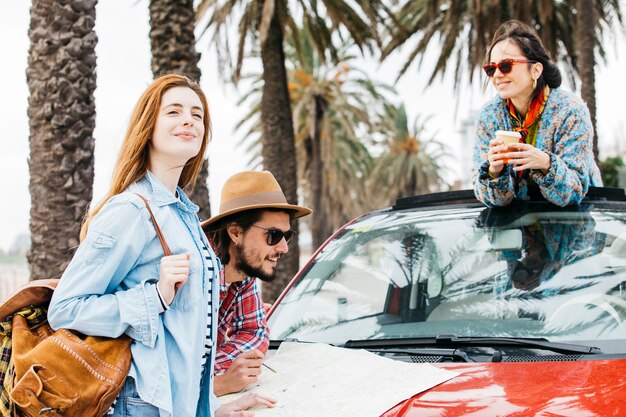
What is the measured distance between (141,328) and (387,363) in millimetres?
864

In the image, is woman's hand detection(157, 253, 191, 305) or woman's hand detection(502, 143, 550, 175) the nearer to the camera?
woman's hand detection(157, 253, 191, 305)

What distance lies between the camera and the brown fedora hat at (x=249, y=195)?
298 cm

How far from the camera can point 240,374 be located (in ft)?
8.86

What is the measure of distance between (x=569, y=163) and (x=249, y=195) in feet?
4.74

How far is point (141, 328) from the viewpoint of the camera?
217 cm

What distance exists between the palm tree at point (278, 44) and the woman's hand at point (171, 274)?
10.0 meters

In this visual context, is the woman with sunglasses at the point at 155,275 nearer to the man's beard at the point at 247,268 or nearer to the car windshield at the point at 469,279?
the man's beard at the point at 247,268

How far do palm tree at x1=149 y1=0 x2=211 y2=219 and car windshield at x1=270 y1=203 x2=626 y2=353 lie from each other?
16.5 ft

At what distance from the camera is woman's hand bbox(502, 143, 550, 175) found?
3.22m

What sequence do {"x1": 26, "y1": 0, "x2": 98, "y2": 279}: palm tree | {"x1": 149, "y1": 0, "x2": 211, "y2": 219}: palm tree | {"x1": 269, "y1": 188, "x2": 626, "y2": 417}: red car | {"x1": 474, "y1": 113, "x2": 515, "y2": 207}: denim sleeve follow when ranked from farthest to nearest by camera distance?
1. {"x1": 149, "y1": 0, "x2": 211, "y2": 219}: palm tree
2. {"x1": 26, "y1": 0, "x2": 98, "y2": 279}: palm tree
3. {"x1": 474, "y1": 113, "x2": 515, "y2": 207}: denim sleeve
4. {"x1": 269, "y1": 188, "x2": 626, "y2": 417}: red car

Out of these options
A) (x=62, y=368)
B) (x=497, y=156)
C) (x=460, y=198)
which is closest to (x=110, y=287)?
(x=62, y=368)

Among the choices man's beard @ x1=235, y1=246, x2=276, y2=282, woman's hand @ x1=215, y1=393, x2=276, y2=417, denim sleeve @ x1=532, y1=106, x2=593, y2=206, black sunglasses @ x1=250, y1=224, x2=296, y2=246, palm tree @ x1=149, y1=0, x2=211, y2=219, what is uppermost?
palm tree @ x1=149, y1=0, x2=211, y2=219

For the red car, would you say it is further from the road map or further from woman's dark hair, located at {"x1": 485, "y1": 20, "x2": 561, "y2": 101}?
woman's dark hair, located at {"x1": 485, "y1": 20, "x2": 561, "y2": 101}

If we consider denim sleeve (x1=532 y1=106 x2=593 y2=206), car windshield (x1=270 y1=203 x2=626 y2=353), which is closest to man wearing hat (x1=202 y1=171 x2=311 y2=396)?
car windshield (x1=270 y1=203 x2=626 y2=353)
